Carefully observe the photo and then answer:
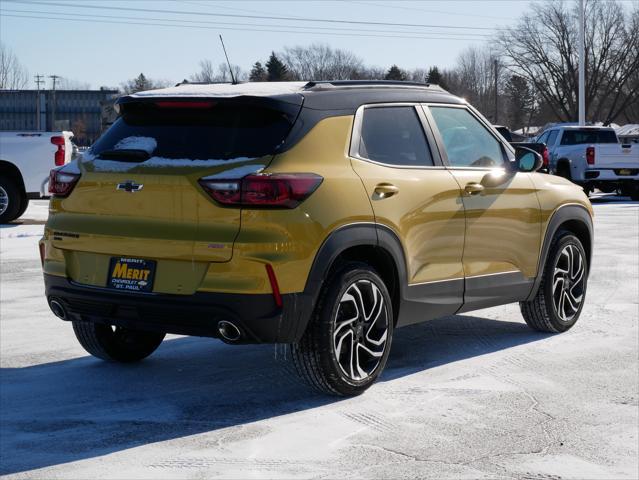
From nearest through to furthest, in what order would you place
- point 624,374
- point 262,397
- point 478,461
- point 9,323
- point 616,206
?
point 478,461 < point 262,397 < point 624,374 < point 9,323 < point 616,206

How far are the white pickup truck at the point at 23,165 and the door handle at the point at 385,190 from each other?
12.7m

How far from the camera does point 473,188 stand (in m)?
6.84

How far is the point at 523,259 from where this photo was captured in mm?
7391

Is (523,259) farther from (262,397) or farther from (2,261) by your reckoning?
(2,261)

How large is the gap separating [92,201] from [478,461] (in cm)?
254

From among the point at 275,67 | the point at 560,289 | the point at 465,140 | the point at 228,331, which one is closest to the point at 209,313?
the point at 228,331

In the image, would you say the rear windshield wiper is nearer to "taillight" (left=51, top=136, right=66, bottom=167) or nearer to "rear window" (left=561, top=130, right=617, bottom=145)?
"taillight" (left=51, top=136, right=66, bottom=167)

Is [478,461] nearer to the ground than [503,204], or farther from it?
nearer to the ground

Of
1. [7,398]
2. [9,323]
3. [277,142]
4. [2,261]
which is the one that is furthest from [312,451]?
[2,261]

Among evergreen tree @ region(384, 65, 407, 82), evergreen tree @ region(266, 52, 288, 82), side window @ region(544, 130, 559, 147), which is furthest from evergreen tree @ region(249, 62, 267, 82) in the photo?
side window @ region(544, 130, 559, 147)

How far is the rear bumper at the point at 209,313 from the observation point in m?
5.40

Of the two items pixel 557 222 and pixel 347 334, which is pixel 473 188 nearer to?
pixel 557 222

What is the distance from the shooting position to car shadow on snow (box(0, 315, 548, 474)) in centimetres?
517

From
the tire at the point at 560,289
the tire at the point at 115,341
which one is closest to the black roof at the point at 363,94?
the tire at the point at 560,289
